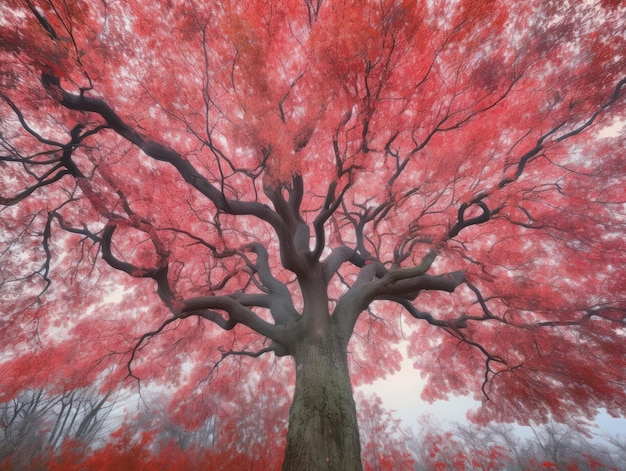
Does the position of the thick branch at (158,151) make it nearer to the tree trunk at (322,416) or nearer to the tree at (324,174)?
the tree at (324,174)

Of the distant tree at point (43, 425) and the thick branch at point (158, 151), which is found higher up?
the thick branch at point (158, 151)

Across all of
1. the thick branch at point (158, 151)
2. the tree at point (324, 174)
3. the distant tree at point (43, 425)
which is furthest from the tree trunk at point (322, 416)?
the distant tree at point (43, 425)

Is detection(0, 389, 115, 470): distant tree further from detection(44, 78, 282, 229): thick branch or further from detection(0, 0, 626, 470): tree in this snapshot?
detection(44, 78, 282, 229): thick branch

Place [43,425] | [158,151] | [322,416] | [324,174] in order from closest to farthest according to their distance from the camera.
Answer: [322,416], [158,151], [324,174], [43,425]

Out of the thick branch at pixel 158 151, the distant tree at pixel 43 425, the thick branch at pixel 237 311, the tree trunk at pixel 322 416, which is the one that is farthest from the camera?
the distant tree at pixel 43 425

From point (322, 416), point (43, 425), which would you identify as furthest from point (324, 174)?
point (43, 425)

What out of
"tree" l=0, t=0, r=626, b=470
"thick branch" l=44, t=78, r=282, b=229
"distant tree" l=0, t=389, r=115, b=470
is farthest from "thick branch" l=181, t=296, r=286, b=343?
"distant tree" l=0, t=389, r=115, b=470

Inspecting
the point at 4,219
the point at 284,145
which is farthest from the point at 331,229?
the point at 4,219

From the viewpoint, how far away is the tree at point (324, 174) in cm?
346

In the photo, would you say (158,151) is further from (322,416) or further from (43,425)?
(43,425)

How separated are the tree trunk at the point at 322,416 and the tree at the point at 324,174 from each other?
23 mm

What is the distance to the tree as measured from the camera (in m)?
3.46

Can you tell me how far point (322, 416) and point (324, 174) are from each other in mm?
4120

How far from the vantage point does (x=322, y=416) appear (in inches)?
109
